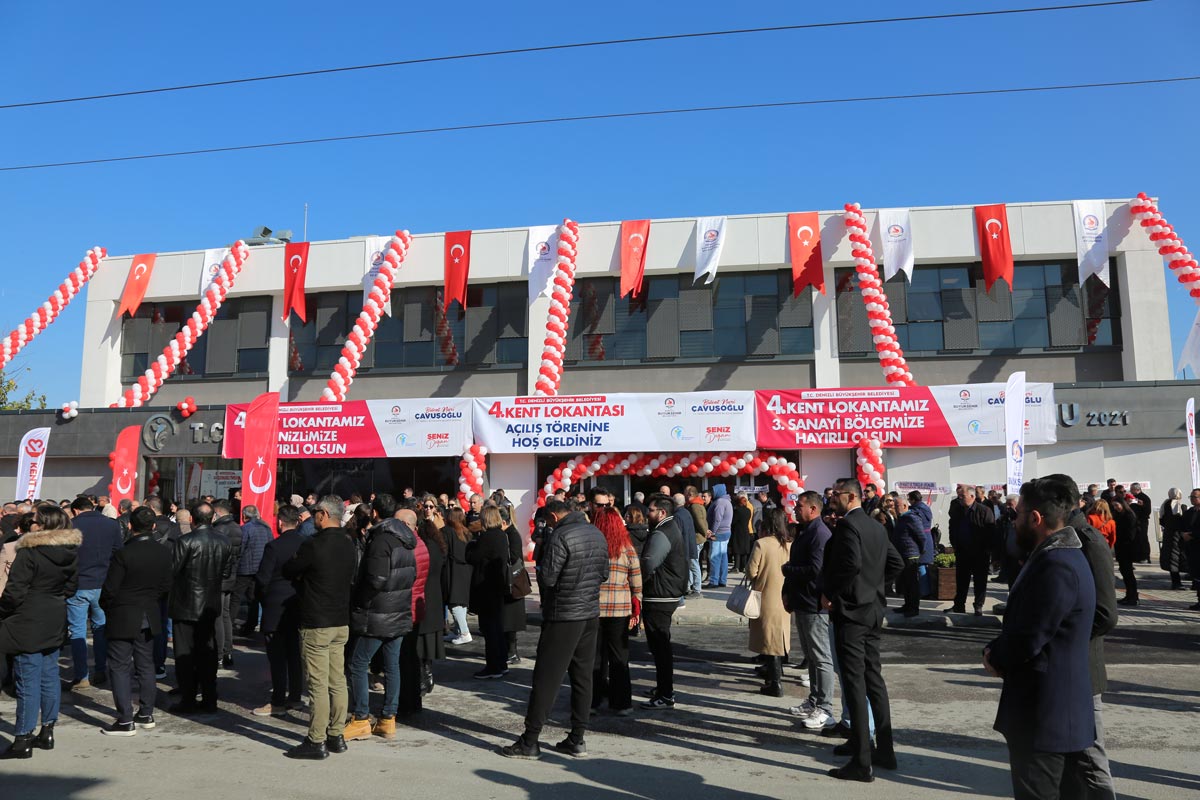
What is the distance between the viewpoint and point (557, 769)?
588cm

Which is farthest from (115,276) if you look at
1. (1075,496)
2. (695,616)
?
(1075,496)

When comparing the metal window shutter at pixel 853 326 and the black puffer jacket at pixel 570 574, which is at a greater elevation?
the metal window shutter at pixel 853 326

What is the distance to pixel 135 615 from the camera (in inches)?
277

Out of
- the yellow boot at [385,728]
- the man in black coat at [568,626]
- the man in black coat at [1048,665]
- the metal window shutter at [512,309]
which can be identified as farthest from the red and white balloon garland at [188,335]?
the man in black coat at [1048,665]

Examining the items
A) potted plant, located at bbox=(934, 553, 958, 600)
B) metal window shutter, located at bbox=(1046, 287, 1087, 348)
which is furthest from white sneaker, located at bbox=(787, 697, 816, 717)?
metal window shutter, located at bbox=(1046, 287, 1087, 348)

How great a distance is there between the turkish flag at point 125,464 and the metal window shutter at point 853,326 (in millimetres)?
17751

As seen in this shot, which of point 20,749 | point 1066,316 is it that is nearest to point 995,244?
point 1066,316

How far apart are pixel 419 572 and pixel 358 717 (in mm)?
1217

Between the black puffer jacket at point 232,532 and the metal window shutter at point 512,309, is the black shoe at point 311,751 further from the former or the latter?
the metal window shutter at point 512,309

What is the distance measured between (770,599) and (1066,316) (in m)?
16.1

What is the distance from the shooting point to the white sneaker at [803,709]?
6.96 meters

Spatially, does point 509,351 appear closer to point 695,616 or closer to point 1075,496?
point 695,616

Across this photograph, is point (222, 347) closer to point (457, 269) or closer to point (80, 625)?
point (457, 269)

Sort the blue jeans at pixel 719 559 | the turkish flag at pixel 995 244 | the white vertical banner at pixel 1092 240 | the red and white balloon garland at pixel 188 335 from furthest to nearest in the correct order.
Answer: the red and white balloon garland at pixel 188 335, the turkish flag at pixel 995 244, the white vertical banner at pixel 1092 240, the blue jeans at pixel 719 559
